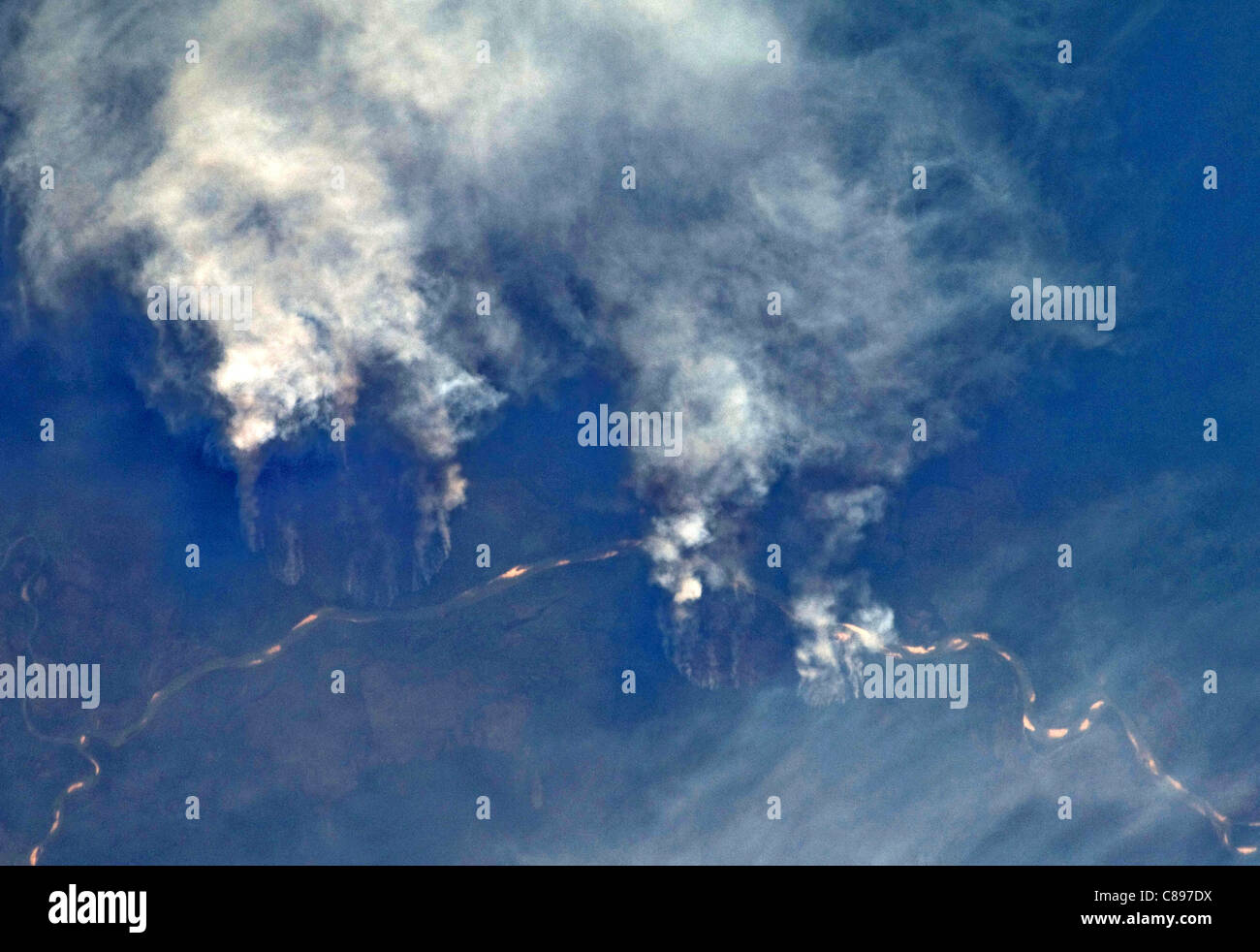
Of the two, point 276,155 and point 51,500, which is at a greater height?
point 276,155

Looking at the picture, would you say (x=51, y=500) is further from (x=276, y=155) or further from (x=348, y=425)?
(x=276, y=155)

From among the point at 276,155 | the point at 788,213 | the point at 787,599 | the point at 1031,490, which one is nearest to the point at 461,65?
the point at 276,155

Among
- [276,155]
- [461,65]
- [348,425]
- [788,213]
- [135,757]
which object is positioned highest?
[461,65]

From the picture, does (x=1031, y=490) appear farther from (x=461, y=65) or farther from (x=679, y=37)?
(x=461, y=65)

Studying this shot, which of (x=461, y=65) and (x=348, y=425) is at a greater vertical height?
(x=461, y=65)
